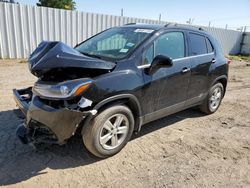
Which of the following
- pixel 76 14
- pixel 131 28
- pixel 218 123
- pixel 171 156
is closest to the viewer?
pixel 171 156

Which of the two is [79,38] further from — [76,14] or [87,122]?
[87,122]

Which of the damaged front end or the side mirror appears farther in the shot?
the side mirror

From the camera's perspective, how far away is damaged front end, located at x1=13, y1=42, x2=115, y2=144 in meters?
2.65

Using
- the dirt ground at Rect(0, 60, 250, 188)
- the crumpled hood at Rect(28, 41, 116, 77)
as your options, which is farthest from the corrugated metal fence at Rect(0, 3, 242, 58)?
the crumpled hood at Rect(28, 41, 116, 77)

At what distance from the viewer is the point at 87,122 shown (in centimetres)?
278

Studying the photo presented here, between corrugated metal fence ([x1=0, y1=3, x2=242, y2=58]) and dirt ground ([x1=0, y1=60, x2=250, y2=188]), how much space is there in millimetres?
5652

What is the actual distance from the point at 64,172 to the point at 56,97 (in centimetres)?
97

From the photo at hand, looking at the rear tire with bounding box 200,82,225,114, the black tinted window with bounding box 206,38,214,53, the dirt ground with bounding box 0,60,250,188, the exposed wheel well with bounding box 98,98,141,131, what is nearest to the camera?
the dirt ground with bounding box 0,60,250,188

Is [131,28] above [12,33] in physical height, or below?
above

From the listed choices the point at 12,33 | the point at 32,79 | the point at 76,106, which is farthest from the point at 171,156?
the point at 12,33

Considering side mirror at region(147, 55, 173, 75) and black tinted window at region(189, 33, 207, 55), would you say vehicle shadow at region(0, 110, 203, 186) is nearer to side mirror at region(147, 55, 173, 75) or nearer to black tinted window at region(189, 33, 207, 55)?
side mirror at region(147, 55, 173, 75)

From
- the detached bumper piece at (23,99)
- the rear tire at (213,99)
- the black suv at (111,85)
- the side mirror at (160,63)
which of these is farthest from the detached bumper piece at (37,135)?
the rear tire at (213,99)

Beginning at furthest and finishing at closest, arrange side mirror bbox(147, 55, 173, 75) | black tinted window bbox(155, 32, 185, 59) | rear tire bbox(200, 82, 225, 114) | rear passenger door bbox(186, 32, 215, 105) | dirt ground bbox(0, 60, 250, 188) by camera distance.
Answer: rear tire bbox(200, 82, 225, 114)
rear passenger door bbox(186, 32, 215, 105)
black tinted window bbox(155, 32, 185, 59)
side mirror bbox(147, 55, 173, 75)
dirt ground bbox(0, 60, 250, 188)

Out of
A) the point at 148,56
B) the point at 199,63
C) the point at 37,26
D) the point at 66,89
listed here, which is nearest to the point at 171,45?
the point at 148,56
